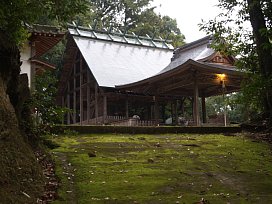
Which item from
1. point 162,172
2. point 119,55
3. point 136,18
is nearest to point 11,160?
point 162,172

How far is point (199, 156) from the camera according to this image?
7156mm

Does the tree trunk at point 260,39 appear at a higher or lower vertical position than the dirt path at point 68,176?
higher

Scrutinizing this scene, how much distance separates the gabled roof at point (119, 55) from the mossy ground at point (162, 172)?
13.0m

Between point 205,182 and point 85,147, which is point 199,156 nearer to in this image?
point 205,182

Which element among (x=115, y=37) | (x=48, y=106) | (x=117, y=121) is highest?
(x=115, y=37)

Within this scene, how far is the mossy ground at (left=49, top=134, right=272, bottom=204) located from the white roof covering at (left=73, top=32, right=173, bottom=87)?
Result: 512 inches

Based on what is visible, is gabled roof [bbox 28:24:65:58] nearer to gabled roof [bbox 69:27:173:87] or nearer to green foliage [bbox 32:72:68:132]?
gabled roof [bbox 69:27:173:87]

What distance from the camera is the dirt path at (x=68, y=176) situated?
14.1ft

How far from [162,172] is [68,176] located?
160cm

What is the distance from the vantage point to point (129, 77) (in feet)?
75.3

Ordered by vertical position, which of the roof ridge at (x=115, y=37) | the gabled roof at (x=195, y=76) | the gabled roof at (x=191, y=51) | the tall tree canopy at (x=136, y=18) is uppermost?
the tall tree canopy at (x=136, y=18)

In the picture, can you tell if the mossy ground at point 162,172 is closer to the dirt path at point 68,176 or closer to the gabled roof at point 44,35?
the dirt path at point 68,176

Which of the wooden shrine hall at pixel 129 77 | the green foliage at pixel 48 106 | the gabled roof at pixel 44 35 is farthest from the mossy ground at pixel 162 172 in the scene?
the wooden shrine hall at pixel 129 77

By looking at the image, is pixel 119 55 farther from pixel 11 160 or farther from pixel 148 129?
pixel 11 160
